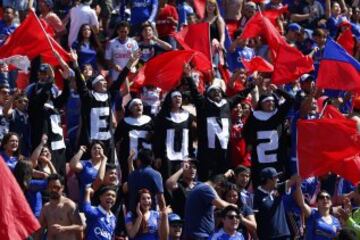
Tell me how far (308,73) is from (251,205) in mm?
4717

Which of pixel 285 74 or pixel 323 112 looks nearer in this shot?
pixel 323 112

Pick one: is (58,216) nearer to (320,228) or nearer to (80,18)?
(320,228)

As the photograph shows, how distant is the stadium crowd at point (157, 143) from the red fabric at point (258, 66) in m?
0.17

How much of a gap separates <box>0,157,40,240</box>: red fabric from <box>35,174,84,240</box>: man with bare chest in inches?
107

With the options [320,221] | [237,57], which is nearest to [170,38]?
[237,57]

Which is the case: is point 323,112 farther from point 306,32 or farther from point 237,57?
point 306,32

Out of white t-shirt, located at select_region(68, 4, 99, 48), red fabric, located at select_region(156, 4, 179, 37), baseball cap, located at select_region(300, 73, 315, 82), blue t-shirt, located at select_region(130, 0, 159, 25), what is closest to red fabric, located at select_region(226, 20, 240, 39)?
red fabric, located at select_region(156, 4, 179, 37)

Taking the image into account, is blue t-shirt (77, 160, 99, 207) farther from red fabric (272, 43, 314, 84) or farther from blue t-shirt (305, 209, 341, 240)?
red fabric (272, 43, 314, 84)

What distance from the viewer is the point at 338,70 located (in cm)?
2011

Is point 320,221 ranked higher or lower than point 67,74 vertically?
lower

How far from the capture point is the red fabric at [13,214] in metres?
14.1

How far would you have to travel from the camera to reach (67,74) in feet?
64.3

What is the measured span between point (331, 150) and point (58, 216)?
3569 millimetres

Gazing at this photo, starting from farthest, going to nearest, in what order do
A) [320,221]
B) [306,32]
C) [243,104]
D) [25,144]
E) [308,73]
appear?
[306,32]
[308,73]
[243,104]
[25,144]
[320,221]
